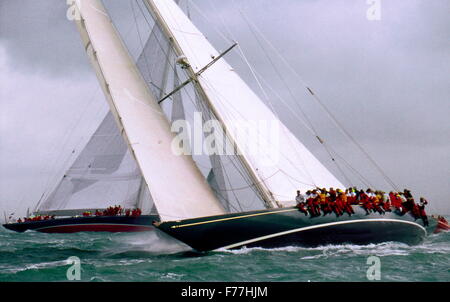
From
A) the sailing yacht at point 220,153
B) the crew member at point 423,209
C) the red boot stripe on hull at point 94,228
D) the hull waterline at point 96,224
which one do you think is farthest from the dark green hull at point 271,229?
the red boot stripe on hull at point 94,228

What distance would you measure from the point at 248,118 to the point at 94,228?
26239mm

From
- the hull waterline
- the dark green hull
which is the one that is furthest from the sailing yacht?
the hull waterline

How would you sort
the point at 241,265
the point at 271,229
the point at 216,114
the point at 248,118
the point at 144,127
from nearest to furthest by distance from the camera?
1. the point at 241,265
2. the point at 271,229
3. the point at 144,127
4. the point at 216,114
5. the point at 248,118

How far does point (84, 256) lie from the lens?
16.4 meters

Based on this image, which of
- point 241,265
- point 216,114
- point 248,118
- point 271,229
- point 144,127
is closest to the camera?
point 241,265

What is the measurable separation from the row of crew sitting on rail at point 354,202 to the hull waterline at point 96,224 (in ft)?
74.0

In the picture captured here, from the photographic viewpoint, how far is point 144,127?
49.6ft

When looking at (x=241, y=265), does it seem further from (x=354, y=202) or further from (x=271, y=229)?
(x=354, y=202)

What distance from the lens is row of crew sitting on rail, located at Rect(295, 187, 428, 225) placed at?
15.4 meters

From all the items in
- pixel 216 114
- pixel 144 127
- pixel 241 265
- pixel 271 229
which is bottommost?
pixel 241 265

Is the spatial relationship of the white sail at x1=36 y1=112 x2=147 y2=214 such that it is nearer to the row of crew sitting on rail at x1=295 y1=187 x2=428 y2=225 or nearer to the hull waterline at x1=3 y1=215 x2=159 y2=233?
the hull waterline at x1=3 y1=215 x2=159 y2=233

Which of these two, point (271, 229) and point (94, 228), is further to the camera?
point (94, 228)

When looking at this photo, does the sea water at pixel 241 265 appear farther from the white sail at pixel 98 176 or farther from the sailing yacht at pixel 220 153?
the white sail at pixel 98 176

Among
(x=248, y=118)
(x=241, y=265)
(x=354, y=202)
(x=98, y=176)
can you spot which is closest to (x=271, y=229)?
(x=241, y=265)
